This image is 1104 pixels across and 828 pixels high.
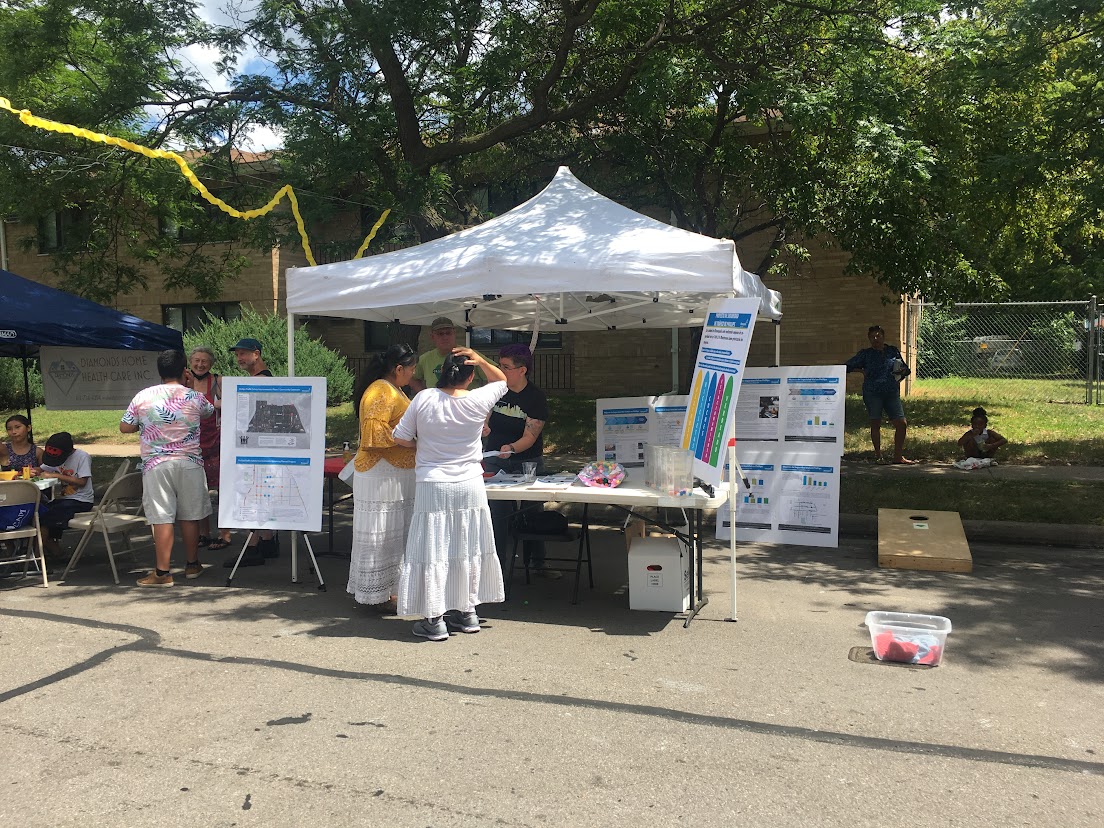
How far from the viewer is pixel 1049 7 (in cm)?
874

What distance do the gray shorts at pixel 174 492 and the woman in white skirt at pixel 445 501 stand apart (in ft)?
7.58

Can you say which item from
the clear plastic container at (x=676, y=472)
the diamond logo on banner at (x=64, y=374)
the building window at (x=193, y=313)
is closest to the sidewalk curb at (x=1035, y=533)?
the clear plastic container at (x=676, y=472)

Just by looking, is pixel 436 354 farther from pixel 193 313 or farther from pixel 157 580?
pixel 193 313

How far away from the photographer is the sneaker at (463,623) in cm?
577

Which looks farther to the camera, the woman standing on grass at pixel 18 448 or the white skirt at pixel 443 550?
the woman standing on grass at pixel 18 448

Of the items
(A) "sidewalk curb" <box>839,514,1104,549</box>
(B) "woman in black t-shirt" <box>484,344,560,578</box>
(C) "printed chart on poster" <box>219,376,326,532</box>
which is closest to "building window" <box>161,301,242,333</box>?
(C) "printed chart on poster" <box>219,376,326,532</box>

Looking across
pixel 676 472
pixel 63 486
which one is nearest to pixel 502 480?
pixel 676 472

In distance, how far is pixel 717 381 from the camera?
6082 millimetres

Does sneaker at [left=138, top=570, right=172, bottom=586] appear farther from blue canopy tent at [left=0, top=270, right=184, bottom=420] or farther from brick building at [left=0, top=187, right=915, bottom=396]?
brick building at [left=0, top=187, right=915, bottom=396]

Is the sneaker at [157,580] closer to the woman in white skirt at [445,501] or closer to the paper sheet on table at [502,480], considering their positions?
the woman in white skirt at [445,501]

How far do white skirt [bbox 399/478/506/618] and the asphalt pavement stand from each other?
0.89ft

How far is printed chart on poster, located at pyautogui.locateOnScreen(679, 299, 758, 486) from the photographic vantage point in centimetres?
583

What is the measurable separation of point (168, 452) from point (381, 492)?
2.01 meters

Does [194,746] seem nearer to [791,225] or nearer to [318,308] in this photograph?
[318,308]
